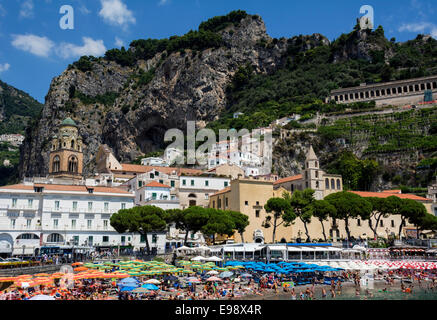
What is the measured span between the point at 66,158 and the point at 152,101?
151 feet

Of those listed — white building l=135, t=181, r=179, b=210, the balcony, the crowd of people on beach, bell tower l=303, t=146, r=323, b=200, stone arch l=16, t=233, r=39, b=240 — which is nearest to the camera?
the crowd of people on beach

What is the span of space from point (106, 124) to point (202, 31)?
45855mm

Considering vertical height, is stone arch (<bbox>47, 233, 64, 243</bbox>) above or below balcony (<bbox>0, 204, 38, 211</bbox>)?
below

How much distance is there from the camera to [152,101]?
124m

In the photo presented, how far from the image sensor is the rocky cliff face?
399 ft

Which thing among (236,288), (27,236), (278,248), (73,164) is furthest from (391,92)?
(27,236)

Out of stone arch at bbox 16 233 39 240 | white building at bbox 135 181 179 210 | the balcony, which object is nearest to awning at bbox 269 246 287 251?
white building at bbox 135 181 179 210

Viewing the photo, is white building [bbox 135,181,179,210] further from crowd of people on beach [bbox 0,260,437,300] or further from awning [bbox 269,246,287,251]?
crowd of people on beach [bbox 0,260,437,300]

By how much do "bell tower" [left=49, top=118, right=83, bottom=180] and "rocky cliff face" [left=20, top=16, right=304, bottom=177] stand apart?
30.1 m

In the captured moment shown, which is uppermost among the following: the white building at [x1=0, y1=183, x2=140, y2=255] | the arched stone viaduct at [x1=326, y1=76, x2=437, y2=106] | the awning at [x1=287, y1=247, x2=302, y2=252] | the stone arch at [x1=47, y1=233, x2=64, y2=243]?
the arched stone viaduct at [x1=326, y1=76, x2=437, y2=106]

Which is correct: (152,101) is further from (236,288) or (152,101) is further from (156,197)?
(236,288)

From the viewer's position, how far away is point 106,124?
417 feet

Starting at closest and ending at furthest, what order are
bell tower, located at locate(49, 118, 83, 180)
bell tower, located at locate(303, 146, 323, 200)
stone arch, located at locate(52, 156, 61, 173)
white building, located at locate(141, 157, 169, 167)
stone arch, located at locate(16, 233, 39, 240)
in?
stone arch, located at locate(16, 233, 39, 240) → bell tower, located at locate(303, 146, 323, 200) → bell tower, located at locate(49, 118, 83, 180) → stone arch, located at locate(52, 156, 61, 173) → white building, located at locate(141, 157, 169, 167)
